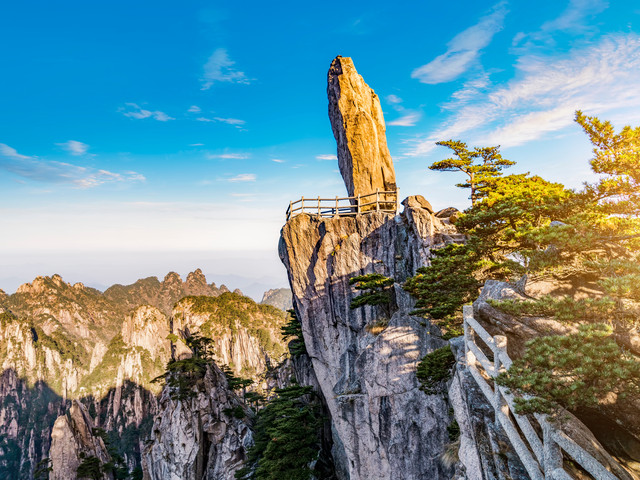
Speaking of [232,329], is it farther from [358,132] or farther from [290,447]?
[358,132]

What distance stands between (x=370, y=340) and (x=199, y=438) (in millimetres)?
29856

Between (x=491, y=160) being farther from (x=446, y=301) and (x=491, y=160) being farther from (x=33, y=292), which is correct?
(x=33, y=292)

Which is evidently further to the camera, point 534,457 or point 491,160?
point 491,160

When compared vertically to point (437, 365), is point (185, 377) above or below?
below

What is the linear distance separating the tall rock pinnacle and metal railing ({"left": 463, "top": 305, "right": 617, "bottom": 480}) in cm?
2104

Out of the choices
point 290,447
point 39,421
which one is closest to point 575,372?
point 290,447

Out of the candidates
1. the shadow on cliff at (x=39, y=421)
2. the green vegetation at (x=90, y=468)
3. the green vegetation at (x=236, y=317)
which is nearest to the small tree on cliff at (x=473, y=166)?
the green vegetation at (x=90, y=468)

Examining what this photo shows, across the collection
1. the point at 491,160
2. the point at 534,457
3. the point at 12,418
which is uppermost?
the point at 491,160

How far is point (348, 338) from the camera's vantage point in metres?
26.2

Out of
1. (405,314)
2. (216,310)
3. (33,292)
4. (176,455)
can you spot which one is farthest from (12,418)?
(405,314)

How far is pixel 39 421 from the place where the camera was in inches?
4146

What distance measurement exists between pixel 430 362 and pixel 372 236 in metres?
13.1

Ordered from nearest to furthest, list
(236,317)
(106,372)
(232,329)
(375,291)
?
(375,291) → (106,372) → (232,329) → (236,317)

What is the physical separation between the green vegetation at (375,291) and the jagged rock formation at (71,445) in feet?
133
